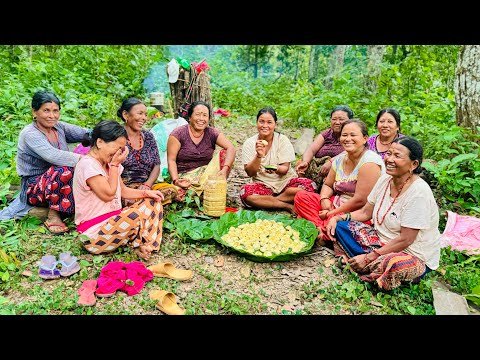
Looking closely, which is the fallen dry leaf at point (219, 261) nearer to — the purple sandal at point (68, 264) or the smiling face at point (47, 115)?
the purple sandal at point (68, 264)

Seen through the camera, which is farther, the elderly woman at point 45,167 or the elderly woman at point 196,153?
the elderly woman at point 196,153

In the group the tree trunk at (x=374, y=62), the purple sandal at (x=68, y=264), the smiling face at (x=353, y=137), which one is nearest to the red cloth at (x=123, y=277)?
the purple sandal at (x=68, y=264)

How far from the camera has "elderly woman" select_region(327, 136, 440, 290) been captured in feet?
10.5

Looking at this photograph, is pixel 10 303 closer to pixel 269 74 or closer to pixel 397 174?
pixel 397 174

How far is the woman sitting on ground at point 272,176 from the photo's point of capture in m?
4.73

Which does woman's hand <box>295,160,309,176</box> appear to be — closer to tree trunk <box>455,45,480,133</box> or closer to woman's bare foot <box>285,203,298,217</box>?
woman's bare foot <box>285,203,298,217</box>

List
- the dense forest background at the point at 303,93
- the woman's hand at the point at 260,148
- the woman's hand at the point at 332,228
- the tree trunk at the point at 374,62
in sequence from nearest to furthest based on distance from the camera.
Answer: the woman's hand at the point at 332,228
the woman's hand at the point at 260,148
the dense forest background at the point at 303,93
the tree trunk at the point at 374,62

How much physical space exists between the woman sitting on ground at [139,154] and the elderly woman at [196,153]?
0.23 m

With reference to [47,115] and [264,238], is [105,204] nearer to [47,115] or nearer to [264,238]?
[47,115]

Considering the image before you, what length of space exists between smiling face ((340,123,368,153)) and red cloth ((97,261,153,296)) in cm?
226

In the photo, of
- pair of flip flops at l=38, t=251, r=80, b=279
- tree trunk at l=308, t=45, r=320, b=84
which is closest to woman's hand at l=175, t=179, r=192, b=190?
pair of flip flops at l=38, t=251, r=80, b=279

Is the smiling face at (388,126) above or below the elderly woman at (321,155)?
above

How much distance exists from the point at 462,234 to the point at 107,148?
3699 mm
